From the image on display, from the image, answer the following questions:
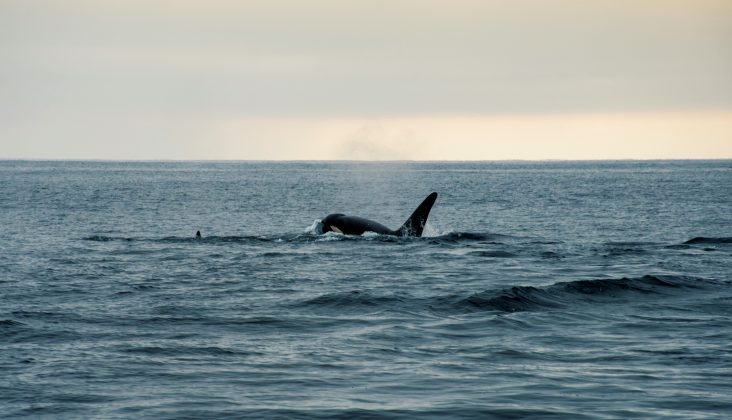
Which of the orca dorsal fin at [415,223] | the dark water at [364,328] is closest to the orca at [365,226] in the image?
the orca dorsal fin at [415,223]

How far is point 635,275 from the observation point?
95.7 feet

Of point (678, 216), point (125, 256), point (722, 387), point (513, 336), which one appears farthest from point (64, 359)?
point (678, 216)

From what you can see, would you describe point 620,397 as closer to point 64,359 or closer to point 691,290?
point 64,359

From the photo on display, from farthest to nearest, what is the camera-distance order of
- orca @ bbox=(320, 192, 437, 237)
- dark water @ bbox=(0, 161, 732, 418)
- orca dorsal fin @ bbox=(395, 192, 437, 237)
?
orca @ bbox=(320, 192, 437, 237) < orca dorsal fin @ bbox=(395, 192, 437, 237) < dark water @ bbox=(0, 161, 732, 418)

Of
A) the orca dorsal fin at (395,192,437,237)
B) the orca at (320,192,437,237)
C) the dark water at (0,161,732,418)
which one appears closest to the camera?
the dark water at (0,161,732,418)

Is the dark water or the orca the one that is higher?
the orca

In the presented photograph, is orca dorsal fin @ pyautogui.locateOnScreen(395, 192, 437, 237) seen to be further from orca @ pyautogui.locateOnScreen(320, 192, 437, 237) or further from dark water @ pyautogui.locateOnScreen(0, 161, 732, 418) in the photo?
dark water @ pyautogui.locateOnScreen(0, 161, 732, 418)

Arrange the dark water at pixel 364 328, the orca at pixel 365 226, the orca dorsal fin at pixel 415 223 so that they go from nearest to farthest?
the dark water at pixel 364 328, the orca dorsal fin at pixel 415 223, the orca at pixel 365 226

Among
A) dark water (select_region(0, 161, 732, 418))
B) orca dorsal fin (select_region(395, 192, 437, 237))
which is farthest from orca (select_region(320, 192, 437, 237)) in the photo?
dark water (select_region(0, 161, 732, 418))

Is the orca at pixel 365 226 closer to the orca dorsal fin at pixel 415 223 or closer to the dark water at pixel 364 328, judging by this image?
the orca dorsal fin at pixel 415 223

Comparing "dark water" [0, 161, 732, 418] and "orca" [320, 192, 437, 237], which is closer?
"dark water" [0, 161, 732, 418]

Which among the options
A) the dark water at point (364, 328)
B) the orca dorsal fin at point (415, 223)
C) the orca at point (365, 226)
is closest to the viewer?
the dark water at point (364, 328)

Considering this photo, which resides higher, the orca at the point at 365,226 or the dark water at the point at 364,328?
the orca at the point at 365,226

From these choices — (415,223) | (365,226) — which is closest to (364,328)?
(415,223)
